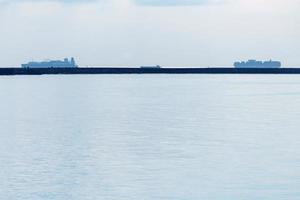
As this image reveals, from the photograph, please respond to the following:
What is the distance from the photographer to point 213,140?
21.1 m

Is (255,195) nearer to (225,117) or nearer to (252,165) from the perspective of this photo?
(252,165)

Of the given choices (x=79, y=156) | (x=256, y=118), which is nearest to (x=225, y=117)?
(x=256, y=118)

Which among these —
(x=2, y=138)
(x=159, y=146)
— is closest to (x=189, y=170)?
(x=159, y=146)

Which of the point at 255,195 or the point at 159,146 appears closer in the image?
the point at 255,195

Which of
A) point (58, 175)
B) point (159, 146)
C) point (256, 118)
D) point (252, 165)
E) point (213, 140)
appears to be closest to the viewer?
point (58, 175)

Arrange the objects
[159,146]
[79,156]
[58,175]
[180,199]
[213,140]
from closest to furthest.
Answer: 1. [180,199]
2. [58,175]
3. [79,156]
4. [159,146]
5. [213,140]

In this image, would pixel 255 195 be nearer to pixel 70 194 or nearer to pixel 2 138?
pixel 70 194

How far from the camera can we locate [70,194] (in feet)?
45.6

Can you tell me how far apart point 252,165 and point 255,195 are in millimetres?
2826

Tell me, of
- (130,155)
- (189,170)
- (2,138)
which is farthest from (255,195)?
(2,138)

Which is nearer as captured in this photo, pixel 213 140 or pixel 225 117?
pixel 213 140

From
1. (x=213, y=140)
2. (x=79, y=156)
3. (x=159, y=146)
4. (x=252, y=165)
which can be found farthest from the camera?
(x=213, y=140)

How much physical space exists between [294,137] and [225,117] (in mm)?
Answer: 8275

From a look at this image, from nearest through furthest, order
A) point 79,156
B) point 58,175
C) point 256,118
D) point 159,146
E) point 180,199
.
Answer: point 180,199, point 58,175, point 79,156, point 159,146, point 256,118
